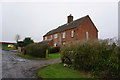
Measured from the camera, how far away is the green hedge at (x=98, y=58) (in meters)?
5.38

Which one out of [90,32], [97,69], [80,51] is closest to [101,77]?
[97,69]

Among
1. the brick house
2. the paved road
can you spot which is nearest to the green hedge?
the paved road

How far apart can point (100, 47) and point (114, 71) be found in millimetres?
1630

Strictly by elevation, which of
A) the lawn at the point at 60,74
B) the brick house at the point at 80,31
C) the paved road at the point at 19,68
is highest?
the brick house at the point at 80,31

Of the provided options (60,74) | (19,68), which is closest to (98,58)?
(60,74)

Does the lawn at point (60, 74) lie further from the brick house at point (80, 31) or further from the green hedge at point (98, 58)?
the brick house at point (80, 31)

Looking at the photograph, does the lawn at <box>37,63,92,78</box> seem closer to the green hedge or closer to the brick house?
the green hedge

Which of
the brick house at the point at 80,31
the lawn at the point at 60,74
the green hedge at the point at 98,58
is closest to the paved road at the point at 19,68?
the lawn at the point at 60,74

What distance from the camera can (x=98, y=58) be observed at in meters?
6.05

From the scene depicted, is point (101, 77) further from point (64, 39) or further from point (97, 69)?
point (64, 39)

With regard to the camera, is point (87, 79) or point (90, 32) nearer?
point (87, 79)

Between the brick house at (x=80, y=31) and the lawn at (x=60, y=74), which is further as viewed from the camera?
the brick house at (x=80, y=31)

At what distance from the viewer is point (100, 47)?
6242mm

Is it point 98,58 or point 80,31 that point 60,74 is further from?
point 80,31
